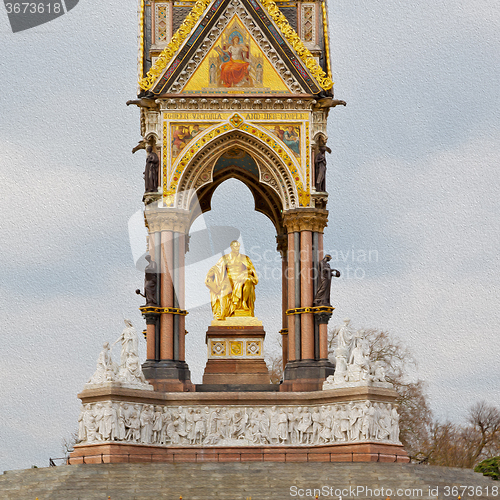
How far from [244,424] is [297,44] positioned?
11572mm

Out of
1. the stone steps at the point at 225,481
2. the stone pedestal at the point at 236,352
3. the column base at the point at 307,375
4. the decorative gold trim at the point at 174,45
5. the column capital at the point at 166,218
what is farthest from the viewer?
the decorative gold trim at the point at 174,45

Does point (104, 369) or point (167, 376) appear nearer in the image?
point (104, 369)

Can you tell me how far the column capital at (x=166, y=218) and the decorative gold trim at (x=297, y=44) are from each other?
574 centimetres

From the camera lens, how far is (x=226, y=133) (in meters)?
35.8

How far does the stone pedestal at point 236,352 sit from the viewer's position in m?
35.5

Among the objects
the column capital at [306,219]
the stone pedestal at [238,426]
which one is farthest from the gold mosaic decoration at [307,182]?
the stone pedestal at [238,426]

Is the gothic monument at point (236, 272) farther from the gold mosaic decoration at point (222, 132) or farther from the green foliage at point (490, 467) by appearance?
the green foliage at point (490, 467)

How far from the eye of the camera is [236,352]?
3597 centimetres

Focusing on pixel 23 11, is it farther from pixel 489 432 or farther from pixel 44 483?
pixel 489 432

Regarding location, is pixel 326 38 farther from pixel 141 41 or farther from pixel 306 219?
pixel 306 219

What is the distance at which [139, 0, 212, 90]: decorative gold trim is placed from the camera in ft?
117

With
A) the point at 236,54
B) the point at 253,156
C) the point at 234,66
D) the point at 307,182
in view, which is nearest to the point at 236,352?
the point at 307,182

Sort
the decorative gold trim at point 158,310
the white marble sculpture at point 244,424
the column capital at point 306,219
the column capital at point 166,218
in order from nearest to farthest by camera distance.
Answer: the white marble sculpture at point 244,424 < the decorative gold trim at point 158,310 < the column capital at point 166,218 < the column capital at point 306,219

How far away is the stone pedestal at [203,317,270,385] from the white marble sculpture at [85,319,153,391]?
299 cm
